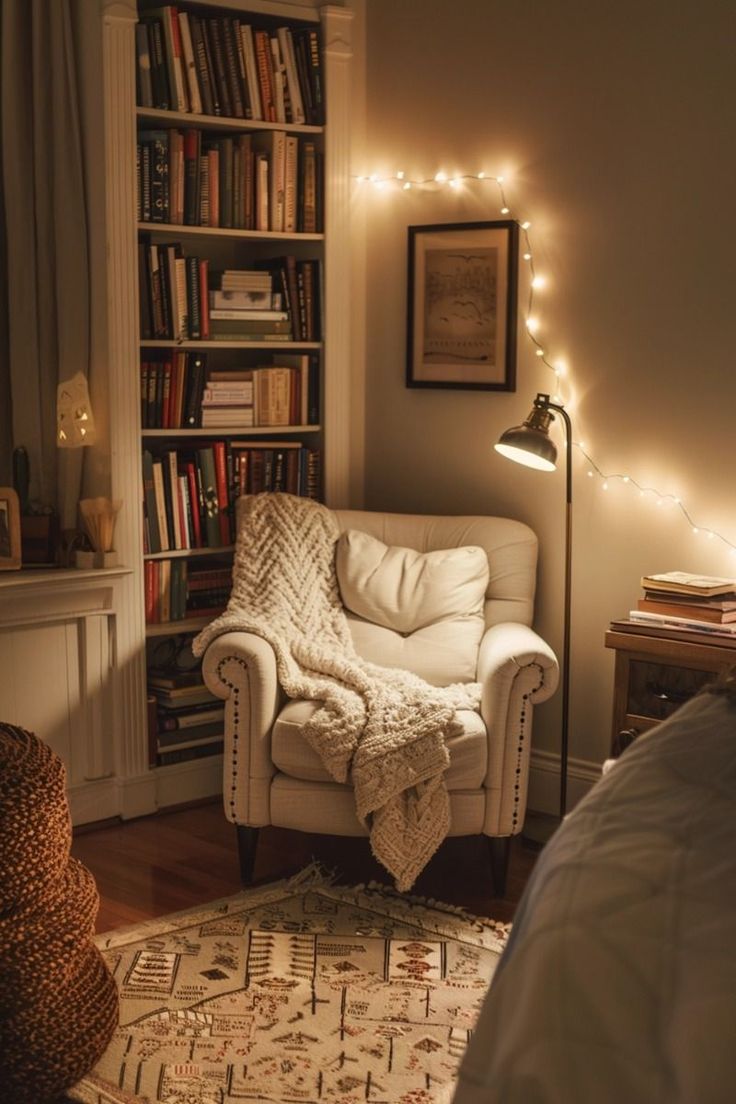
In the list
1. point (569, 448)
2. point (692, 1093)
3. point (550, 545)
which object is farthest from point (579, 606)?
point (692, 1093)

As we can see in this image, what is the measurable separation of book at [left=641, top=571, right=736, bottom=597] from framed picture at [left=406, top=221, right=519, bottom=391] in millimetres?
922

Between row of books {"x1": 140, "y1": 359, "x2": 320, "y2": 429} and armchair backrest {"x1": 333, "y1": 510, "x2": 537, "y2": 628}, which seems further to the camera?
row of books {"x1": 140, "y1": 359, "x2": 320, "y2": 429}

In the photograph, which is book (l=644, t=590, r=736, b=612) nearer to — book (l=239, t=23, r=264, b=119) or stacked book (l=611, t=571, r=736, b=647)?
stacked book (l=611, t=571, r=736, b=647)

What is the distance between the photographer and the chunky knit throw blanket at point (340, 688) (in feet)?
10.4

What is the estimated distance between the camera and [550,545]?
394 cm

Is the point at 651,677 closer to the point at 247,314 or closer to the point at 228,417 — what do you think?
the point at 228,417

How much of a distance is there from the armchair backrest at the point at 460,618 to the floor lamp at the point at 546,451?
0.16m

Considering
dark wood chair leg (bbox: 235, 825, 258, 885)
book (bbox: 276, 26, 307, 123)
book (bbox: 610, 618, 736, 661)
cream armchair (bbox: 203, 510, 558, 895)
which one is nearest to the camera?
book (bbox: 610, 618, 736, 661)

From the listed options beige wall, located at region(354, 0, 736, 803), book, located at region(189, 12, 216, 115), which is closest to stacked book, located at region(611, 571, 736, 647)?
beige wall, located at region(354, 0, 736, 803)

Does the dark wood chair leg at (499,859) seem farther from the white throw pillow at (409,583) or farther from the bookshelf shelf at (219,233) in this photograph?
the bookshelf shelf at (219,233)

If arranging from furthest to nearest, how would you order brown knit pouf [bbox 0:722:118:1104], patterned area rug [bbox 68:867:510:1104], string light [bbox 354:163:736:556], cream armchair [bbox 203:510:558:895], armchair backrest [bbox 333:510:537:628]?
armchair backrest [bbox 333:510:537:628], string light [bbox 354:163:736:556], cream armchair [bbox 203:510:558:895], patterned area rug [bbox 68:867:510:1104], brown knit pouf [bbox 0:722:118:1104]

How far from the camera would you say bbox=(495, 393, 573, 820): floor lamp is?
3.46 metres

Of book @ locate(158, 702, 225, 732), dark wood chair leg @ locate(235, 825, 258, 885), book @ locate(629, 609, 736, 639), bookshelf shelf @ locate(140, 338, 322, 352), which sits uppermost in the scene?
bookshelf shelf @ locate(140, 338, 322, 352)

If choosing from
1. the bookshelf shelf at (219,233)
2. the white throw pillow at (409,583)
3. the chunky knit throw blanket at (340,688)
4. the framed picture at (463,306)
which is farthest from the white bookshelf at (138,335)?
the white throw pillow at (409,583)
